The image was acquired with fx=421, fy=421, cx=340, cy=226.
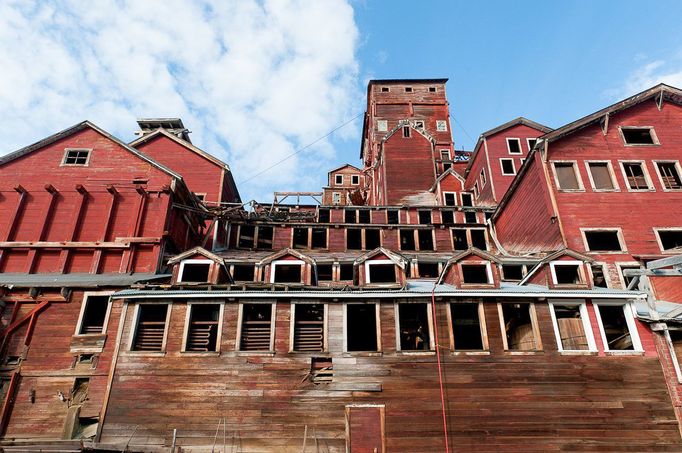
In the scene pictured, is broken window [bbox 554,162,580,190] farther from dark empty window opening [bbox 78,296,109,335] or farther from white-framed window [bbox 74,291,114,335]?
dark empty window opening [bbox 78,296,109,335]

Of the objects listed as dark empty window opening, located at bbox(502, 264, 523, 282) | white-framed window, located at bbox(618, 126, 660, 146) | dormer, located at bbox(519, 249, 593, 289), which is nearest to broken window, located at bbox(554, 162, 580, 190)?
white-framed window, located at bbox(618, 126, 660, 146)

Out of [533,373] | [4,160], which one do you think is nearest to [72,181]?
[4,160]

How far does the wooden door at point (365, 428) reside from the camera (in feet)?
57.1

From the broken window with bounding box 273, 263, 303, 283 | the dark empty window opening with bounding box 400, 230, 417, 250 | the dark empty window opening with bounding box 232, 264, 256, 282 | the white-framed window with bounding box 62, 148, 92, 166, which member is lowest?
the broken window with bounding box 273, 263, 303, 283

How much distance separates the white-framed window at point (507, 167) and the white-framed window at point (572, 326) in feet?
68.8

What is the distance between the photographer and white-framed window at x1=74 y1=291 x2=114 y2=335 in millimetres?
21070

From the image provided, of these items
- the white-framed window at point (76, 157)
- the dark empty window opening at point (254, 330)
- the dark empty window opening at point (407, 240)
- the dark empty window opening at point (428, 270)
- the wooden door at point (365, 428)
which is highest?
the white-framed window at point (76, 157)

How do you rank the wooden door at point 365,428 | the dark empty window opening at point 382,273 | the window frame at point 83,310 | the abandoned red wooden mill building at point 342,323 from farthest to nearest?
the dark empty window opening at point 382,273 < the window frame at point 83,310 < the abandoned red wooden mill building at point 342,323 < the wooden door at point 365,428

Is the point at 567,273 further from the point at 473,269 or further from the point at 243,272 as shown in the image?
the point at 243,272

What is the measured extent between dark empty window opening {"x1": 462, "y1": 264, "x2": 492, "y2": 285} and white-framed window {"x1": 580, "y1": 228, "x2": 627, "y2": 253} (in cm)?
862

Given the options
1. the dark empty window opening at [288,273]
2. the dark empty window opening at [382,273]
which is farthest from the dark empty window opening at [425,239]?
the dark empty window opening at [288,273]

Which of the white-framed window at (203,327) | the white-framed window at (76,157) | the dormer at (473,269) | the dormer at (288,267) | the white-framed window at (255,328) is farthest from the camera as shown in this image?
the white-framed window at (76,157)

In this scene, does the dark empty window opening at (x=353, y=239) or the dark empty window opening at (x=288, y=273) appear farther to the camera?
the dark empty window opening at (x=353, y=239)

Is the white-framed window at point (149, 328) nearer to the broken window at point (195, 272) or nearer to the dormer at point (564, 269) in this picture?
the broken window at point (195, 272)
